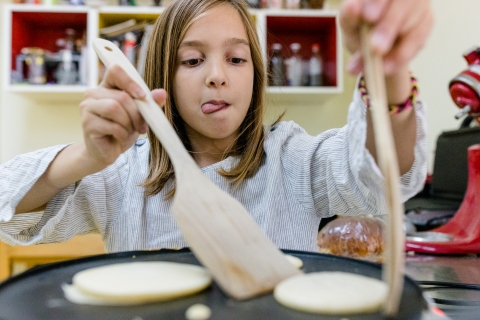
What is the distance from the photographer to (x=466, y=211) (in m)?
0.95

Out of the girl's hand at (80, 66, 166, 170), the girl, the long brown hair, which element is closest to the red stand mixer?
the girl

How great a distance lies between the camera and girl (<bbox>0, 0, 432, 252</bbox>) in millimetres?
567

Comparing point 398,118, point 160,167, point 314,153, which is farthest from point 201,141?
point 398,118

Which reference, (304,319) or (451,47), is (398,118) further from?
(451,47)

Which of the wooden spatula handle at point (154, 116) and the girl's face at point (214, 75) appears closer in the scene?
the wooden spatula handle at point (154, 116)

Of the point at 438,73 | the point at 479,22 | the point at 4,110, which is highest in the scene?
the point at 479,22

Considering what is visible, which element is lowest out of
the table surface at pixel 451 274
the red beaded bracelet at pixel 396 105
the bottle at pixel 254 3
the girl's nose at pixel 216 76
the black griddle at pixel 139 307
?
the table surface at pixel 451 274

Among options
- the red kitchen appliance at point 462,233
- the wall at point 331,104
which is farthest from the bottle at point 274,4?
the red kitchen appliance at point 462,233

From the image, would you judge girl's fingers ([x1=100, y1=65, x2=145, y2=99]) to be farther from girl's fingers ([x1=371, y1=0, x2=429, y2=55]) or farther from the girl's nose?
girl's fingers ([x1=371, y1=0, x2=429, y2=55])

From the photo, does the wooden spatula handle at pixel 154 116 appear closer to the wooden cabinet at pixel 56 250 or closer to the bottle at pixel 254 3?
the wooden cabinet at pixel 56 250

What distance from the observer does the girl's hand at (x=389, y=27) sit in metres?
0.33

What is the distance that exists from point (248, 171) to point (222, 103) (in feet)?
0.45

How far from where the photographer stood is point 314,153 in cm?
72

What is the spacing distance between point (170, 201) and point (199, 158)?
12 cm
